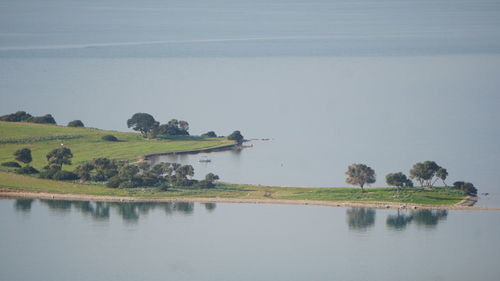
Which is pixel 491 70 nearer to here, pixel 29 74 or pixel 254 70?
pixel 254 70

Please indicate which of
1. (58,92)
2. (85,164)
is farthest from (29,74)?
(85,164)

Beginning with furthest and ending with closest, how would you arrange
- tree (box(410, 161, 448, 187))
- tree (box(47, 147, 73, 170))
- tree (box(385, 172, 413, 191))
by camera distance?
tree (box(47, 147, 73, 170)) < tree (box(410, 161, 448, 187)) < tree (box(385, 172, 413, 191))

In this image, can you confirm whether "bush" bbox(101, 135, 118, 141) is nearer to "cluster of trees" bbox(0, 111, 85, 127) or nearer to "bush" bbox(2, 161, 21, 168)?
"cluster of trees" bbox(0, 111, 85, 127)

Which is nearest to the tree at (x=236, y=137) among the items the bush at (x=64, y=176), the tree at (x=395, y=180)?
the bush at (x=64, y=176)

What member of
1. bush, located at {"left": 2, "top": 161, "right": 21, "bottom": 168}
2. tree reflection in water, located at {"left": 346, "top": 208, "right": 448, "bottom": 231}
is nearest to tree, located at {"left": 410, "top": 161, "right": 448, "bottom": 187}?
tree reflection in water, located at {"left": 346, "top": 208, "right": 448, "bottom": 231}

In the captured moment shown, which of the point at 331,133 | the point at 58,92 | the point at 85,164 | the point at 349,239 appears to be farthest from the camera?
the point at 58,92

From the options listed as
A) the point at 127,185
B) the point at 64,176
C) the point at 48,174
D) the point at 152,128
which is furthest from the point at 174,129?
the point at 127,185
